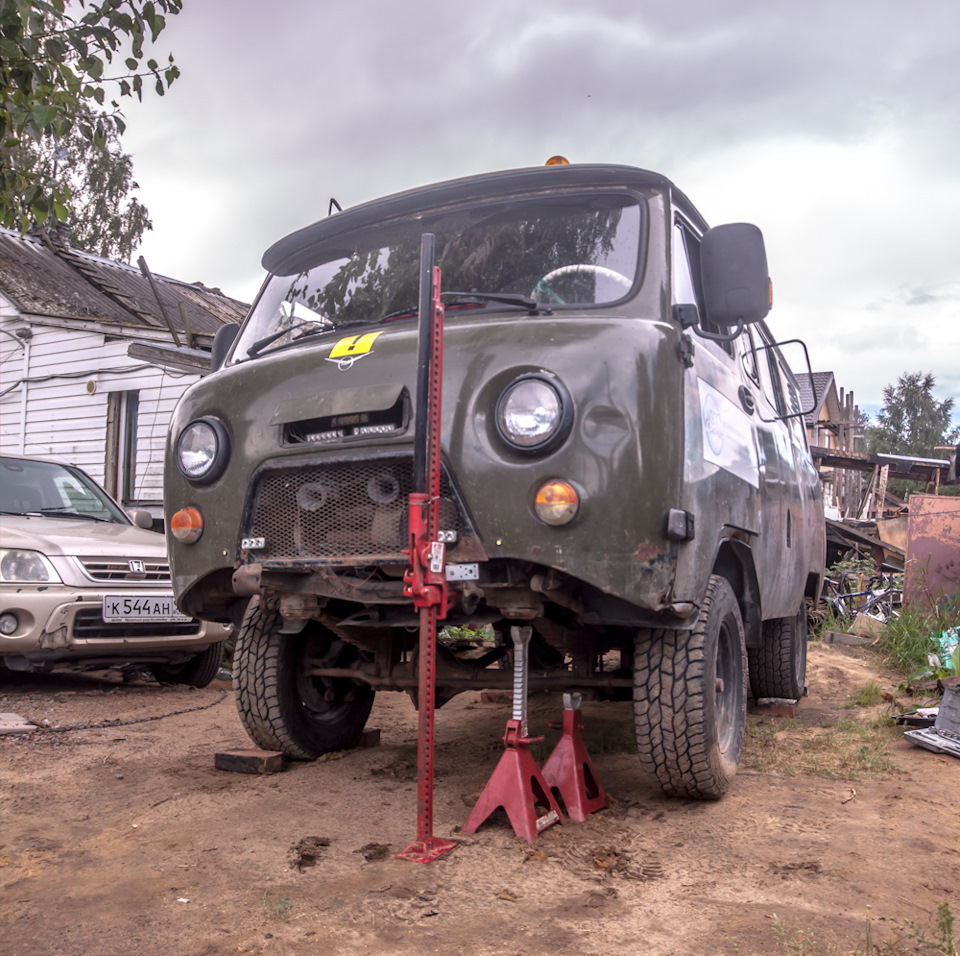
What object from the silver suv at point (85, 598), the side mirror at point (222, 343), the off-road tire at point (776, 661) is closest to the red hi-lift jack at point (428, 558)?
the side mirror at point (222, 343)

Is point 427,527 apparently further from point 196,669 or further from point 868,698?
point 196,669

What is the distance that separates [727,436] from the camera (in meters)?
3.68

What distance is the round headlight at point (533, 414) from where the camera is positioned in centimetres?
289

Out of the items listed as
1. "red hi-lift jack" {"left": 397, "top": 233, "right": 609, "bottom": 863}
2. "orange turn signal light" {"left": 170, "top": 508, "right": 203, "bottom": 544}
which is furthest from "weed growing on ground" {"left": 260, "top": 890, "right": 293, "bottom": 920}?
"orange turn signal light" {"left": 170, "top": 508, "right": 203, "bottom": 544}

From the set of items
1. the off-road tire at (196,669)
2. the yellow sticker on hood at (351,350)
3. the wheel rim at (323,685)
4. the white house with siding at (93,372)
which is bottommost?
the off-road tire at (196,669)

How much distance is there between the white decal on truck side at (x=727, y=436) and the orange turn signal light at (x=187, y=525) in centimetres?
187

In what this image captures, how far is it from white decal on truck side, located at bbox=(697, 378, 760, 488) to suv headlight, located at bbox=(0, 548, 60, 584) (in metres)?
4.06

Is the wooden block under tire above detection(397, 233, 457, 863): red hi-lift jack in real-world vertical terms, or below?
below

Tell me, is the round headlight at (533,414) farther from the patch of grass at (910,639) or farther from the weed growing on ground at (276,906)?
the patch of grass at (910,639)

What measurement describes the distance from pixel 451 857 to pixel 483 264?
83.8 inches

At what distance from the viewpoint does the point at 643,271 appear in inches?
131

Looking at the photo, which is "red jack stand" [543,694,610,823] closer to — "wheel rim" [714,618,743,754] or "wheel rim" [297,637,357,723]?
"wheel rim" [714,618,743,754]

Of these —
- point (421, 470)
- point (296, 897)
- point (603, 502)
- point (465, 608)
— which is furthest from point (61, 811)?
point (603, 502)

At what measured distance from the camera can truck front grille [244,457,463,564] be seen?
312 centimetres
